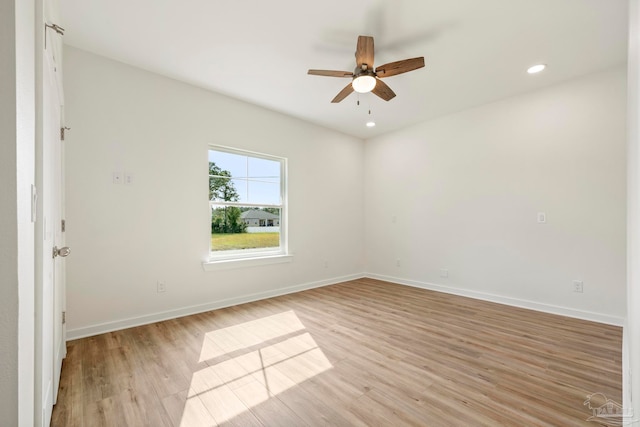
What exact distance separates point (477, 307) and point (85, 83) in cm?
504

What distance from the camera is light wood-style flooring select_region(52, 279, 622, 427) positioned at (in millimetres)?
1637

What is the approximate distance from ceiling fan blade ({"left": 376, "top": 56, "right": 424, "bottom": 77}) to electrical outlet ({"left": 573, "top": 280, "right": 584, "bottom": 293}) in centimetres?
306

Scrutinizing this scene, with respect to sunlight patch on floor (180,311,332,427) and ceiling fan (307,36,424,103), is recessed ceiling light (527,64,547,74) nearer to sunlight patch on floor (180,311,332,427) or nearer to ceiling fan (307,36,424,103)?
ceiling fan (307,36,424,103)

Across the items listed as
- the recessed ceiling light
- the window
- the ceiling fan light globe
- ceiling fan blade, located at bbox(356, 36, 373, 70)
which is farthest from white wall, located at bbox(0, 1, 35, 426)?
the recessed ceiling light

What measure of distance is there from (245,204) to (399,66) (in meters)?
2.57

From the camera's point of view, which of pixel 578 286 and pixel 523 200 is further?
pixel 523 200

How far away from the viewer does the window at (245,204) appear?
12.0 ft

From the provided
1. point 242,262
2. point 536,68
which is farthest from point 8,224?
point 536,68

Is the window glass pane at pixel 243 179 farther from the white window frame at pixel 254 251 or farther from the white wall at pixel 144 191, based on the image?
the white wall at pixel 144 191

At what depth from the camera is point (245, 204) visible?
154 inches

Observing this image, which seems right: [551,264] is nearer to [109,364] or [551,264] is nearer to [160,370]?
[160,370]

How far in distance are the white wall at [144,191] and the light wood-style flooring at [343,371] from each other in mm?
374

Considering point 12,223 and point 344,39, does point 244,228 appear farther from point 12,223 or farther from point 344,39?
point 12,223

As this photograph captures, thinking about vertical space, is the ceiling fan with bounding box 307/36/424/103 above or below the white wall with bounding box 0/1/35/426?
above
